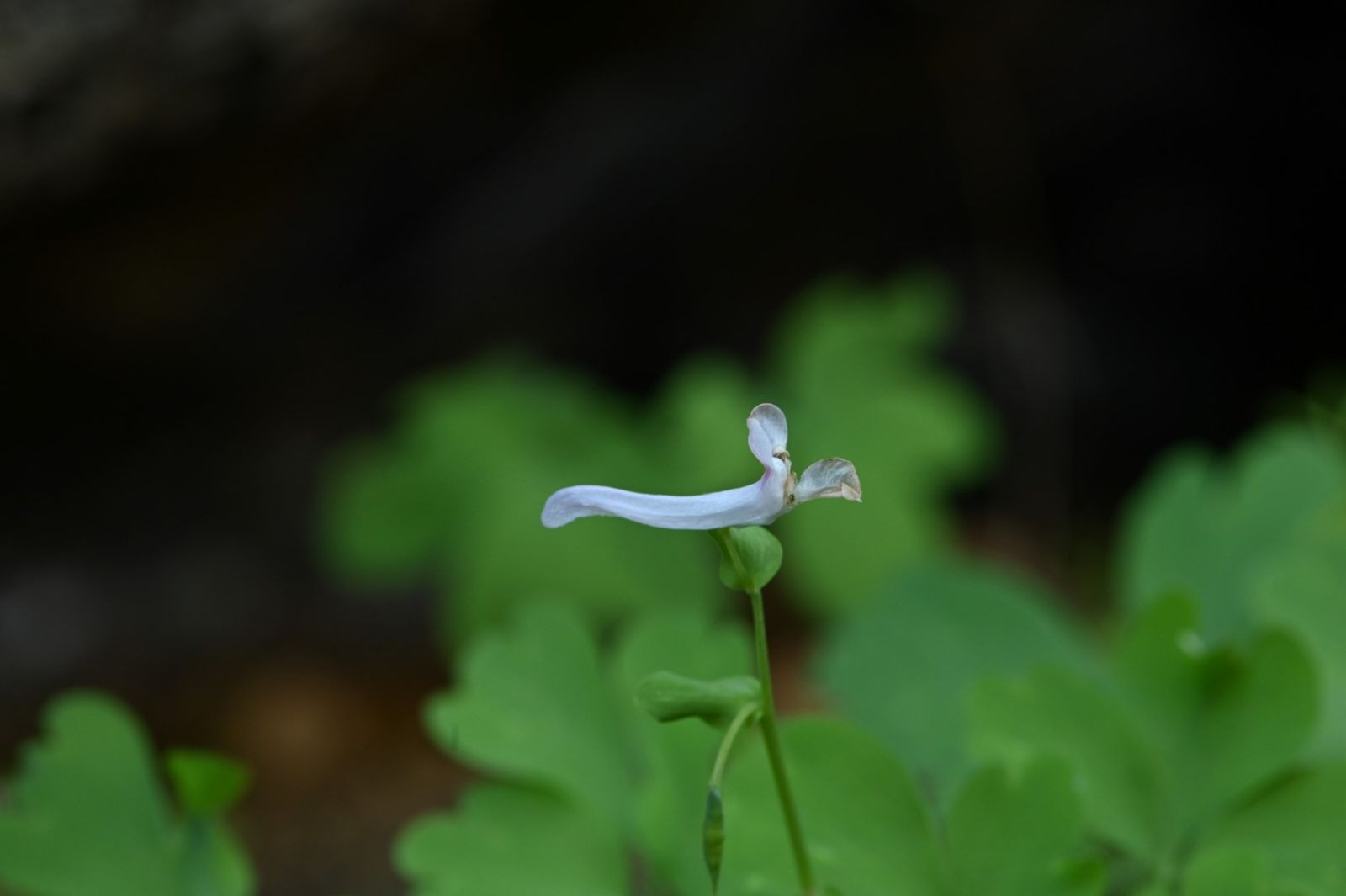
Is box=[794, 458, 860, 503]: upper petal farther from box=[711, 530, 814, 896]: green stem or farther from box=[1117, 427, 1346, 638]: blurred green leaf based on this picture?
box=[1117, 427, 1346, 638]: blurred green leaf

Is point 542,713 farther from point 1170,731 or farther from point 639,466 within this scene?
point 639,466

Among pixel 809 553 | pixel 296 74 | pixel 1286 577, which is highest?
pixel 296 74

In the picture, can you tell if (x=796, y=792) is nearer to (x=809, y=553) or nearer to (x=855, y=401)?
(x=809, y=553)

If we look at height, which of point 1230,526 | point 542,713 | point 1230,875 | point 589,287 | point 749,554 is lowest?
point 1230,875

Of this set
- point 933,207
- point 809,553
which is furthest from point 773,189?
point 809,553

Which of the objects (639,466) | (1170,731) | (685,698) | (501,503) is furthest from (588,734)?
(639,466)
